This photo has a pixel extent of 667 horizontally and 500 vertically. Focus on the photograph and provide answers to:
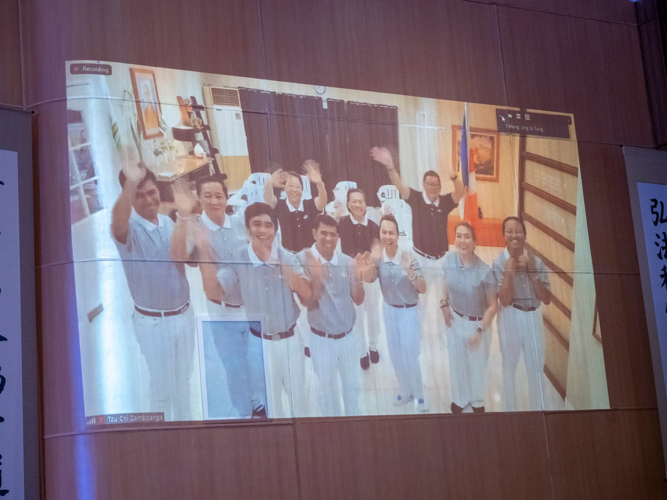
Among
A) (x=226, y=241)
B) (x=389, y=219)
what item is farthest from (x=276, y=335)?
(x=389, y=219)

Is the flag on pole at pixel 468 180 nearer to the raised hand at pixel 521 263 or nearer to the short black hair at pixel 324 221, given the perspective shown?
the raised hand at pixel 521 263

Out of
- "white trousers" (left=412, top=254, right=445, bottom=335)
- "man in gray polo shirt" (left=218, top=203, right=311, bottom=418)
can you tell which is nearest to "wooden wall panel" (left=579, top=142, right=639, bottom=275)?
"white trousers" (left=412, top=254, right=445, bottom=335)

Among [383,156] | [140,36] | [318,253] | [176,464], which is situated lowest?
[176,464]

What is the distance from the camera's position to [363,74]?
18.3 ft

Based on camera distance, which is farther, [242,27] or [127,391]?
[242,27]

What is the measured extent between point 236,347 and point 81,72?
1709mm

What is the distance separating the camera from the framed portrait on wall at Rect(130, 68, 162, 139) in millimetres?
4938

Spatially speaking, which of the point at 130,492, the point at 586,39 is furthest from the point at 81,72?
the point at 586,39

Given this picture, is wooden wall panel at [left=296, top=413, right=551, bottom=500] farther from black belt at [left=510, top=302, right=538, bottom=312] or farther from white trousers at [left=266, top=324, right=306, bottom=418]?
black belt at [left=510, top=302, right=538, bottom=312]

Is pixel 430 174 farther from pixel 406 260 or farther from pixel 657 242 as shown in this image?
pixel 657 242

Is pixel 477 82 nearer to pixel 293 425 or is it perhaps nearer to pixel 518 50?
pixel 518 50

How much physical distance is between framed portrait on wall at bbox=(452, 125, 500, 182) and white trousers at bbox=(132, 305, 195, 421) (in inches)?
83.0

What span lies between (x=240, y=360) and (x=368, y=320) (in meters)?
0.83

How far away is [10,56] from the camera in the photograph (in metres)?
4.86
